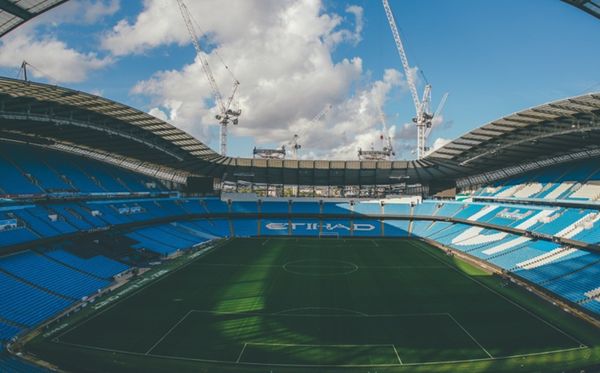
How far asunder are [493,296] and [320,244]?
1415 inches

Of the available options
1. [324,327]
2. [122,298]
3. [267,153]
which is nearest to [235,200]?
[267,153]

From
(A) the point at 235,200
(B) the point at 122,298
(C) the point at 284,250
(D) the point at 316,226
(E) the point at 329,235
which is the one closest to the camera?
(B) the point at 122,298

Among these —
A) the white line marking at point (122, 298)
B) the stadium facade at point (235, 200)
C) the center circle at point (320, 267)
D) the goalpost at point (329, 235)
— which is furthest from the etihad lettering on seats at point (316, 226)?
the white line marking at point (122, 298)

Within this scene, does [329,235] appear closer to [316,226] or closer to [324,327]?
[316,226]

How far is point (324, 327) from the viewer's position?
99.5 feet

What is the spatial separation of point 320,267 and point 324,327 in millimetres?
21736

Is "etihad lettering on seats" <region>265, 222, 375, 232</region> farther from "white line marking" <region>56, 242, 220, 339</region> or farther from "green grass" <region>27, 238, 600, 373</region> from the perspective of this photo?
"green grass" <region>27, 238, 600, 373</region>

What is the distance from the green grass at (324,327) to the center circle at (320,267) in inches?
22.8

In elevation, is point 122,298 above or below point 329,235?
below

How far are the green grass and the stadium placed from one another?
191mm

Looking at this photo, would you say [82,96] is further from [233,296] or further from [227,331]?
[227,331]

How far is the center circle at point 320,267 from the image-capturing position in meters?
48.7

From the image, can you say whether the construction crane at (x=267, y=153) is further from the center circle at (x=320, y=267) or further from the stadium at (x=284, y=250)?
the center circle at (x=320, y=267)

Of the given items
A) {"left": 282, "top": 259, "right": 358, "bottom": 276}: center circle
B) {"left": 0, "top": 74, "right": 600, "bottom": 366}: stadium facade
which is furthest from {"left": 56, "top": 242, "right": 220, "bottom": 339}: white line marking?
{"left": 282, "top": 259, "right": 358, "bottom": 276}: center circle
